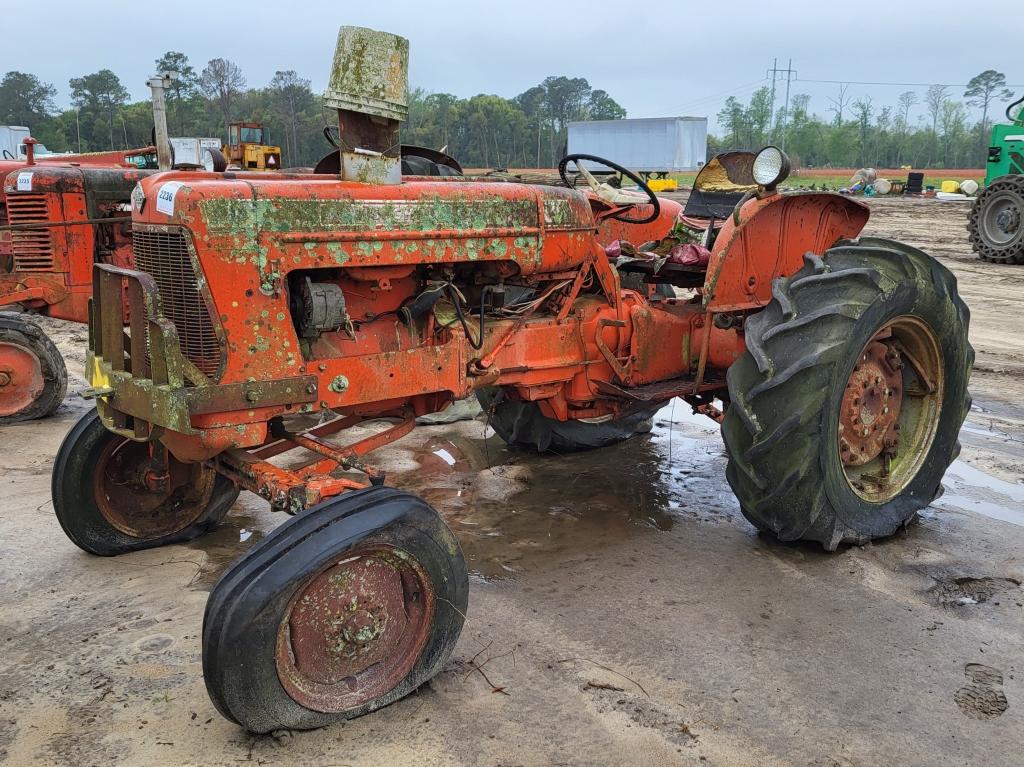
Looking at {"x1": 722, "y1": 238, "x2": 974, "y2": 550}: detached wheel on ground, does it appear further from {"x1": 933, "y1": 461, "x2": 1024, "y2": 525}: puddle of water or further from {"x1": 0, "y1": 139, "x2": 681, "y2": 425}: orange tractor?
{"x1": 0, "y1": 139, "x2": 681, "y2": 425}: orange tractor

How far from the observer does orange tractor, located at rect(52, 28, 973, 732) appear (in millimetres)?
2703

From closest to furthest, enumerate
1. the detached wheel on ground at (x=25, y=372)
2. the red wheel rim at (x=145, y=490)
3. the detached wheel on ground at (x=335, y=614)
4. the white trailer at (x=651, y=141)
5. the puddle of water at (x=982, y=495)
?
the detached wheel on ground at (x=335, y=614) → the red wheel rim at (x=145, y=490) → the puddle of water at (x=982, y=495) → the detached wheel on ground at (x=25, y=372) → the white trailer at (x=651, y=141)

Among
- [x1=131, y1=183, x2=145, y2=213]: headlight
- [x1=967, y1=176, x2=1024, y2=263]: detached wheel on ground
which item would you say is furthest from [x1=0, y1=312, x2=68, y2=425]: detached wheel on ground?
[x1=967, y1=176, x2=1024, y2=263]: detached wheel on ground

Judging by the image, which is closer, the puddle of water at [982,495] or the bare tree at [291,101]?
the puddle of water at [982,495]

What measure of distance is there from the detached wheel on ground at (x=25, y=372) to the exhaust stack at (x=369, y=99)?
3983mm

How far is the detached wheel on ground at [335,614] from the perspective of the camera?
247 cm

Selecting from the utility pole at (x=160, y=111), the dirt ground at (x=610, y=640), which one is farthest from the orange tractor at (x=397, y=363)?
the utility pole at (x=160, y=111)

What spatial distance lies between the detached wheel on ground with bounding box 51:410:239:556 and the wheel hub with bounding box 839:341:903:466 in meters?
2.74

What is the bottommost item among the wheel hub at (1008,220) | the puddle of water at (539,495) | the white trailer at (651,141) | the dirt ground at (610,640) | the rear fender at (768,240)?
the puddle of water at (539,495)

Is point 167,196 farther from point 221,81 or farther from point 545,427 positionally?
point 221,81

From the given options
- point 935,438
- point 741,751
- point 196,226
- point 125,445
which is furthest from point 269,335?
point 935,438

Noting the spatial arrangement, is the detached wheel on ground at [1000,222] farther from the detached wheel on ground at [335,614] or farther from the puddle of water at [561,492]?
the detached wheel on ground at [335,614]

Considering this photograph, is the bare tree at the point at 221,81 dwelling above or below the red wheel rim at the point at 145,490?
above

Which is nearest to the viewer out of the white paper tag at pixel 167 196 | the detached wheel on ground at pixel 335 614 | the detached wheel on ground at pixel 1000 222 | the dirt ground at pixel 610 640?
the detached wheel on ground at pixel 335 614
